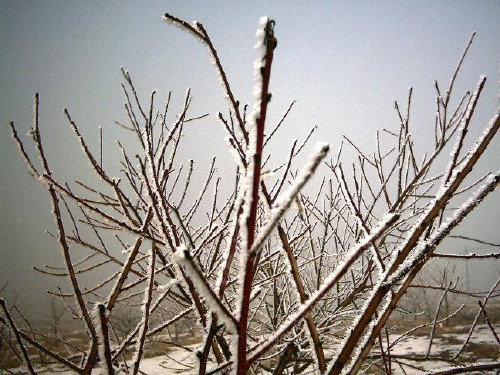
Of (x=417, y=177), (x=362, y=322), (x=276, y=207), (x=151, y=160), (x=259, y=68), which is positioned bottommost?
(x=362, y=322)

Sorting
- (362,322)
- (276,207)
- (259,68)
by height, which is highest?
(259,68)

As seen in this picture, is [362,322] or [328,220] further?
[328,220]

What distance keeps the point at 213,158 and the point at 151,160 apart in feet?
3.74

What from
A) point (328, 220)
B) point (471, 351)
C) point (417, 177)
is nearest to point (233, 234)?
point (417, 177)

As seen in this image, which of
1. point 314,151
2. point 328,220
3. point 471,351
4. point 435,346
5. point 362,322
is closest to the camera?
point 314,151

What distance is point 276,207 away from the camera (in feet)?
1.32

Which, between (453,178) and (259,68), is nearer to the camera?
(259,68)

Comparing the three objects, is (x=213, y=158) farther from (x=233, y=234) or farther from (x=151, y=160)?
(x=233, y=234)

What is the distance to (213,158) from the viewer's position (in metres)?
2.03

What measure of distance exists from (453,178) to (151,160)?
0.76 meters

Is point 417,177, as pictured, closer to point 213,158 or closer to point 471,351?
point 213,158

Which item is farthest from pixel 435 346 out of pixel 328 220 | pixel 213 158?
pixel 213 158

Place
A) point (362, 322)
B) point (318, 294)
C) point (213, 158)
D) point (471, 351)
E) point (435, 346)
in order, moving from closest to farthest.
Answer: point (318, 294) → point (362, 322) → point (213, 158) → point (471, 351) → point (435, 346)

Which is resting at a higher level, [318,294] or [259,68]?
[259,68]
